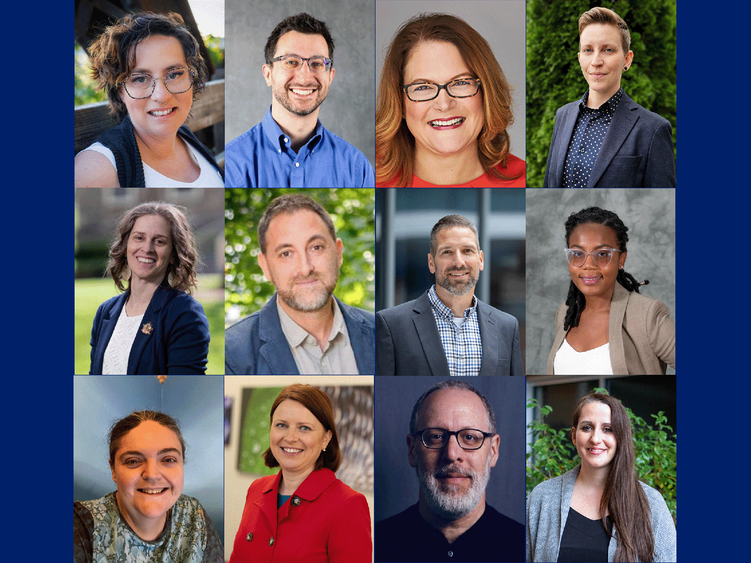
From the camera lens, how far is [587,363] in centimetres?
567

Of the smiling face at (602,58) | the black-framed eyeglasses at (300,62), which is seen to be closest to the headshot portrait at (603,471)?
the smiling face at (602,58)

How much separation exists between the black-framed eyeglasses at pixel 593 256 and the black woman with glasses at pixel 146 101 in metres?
2.50

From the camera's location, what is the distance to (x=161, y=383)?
18.6 ft

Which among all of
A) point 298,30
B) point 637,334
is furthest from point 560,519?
point 298,30

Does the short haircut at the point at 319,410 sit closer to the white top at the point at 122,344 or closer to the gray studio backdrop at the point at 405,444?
the gray studio backdrop at the point at 405,444

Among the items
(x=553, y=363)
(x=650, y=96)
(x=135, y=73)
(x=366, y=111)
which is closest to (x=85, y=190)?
(x=135, y=73)

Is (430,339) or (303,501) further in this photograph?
(430,339)

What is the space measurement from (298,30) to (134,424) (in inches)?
118

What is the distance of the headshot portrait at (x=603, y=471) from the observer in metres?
5.61

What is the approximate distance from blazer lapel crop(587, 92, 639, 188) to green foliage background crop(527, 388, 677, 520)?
1.56 metres

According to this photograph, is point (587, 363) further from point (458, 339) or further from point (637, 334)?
point (458, 339)

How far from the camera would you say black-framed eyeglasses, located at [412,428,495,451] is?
5.62 metres

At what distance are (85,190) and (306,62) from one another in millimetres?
1795

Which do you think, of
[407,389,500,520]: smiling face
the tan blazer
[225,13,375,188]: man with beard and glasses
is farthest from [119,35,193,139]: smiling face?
the tan blazer
